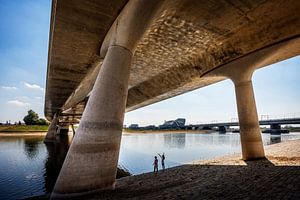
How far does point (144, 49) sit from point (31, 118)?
10206 cm

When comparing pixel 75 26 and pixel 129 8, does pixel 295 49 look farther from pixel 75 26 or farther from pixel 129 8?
pixel 75 26

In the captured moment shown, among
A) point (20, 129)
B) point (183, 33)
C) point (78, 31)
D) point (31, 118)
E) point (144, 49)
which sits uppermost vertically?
point (31, 118)

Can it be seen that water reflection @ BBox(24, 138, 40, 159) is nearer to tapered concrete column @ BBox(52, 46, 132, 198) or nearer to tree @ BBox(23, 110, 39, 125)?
tapered concrete column @ BBox(52, 46, 132, 198)

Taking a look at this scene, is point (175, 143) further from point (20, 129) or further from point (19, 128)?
point (19, 128)

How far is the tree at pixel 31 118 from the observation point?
10038 cm

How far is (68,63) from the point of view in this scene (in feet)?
66.9

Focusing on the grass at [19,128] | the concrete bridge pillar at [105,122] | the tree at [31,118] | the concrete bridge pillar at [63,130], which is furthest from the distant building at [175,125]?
the concrete bridge pillar at [105,122]

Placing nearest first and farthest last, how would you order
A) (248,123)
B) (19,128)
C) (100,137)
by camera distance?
1. (100,137)
2. (248,123)
3. (19,128)

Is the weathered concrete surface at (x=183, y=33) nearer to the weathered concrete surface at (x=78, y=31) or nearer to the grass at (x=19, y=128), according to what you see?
the weathered concrete surface at (x=78, y=31)

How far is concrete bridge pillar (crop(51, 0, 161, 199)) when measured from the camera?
9.18 metres

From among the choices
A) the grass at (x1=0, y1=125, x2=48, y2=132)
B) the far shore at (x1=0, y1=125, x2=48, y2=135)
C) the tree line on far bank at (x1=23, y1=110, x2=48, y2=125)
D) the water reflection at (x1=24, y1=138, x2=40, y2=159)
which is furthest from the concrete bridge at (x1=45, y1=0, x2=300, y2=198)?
the tree line on far bank at (x1=23, y1=110, x2=48, y2=125)

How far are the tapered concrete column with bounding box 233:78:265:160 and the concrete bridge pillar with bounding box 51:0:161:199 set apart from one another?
1306 centimetres

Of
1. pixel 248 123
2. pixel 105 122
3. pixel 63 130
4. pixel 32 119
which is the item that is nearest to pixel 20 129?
pixel 63 130

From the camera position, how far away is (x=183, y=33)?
1572cm
